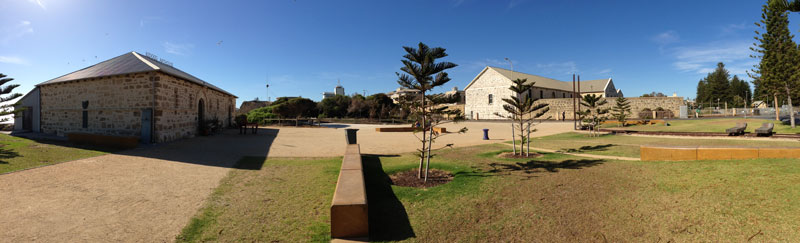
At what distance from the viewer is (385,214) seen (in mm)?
4141

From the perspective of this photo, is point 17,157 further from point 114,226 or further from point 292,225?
point 292,225

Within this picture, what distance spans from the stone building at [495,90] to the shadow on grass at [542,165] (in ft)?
125

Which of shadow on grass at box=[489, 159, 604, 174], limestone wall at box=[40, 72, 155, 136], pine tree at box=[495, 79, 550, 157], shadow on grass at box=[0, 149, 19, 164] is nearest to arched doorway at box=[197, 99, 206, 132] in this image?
limestone wall at box=[40, 72, 155, 136]

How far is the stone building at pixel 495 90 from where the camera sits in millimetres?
45812

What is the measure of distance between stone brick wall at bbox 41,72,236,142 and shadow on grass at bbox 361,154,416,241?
39.0 ft

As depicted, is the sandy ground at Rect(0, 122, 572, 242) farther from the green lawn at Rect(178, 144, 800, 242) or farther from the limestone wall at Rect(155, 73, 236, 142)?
the limestone wall at Rect(155, 73, 236, 142)

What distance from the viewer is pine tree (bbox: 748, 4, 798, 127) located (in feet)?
52.3

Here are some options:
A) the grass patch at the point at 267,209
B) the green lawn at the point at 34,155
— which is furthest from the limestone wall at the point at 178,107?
the grass patch at the point at 267,209

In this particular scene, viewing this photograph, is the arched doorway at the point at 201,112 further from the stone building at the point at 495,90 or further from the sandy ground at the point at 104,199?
the stone building at the point at 495,90

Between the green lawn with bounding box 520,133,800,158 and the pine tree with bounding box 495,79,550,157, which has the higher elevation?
the pine tree with bounding box 495,79,550,157

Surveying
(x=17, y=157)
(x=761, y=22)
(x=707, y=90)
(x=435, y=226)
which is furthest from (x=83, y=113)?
(x=707, y=90)

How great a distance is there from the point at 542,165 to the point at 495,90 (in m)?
41.5

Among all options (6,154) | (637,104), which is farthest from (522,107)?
(637,104)

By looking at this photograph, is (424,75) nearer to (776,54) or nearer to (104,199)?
(104,199)
